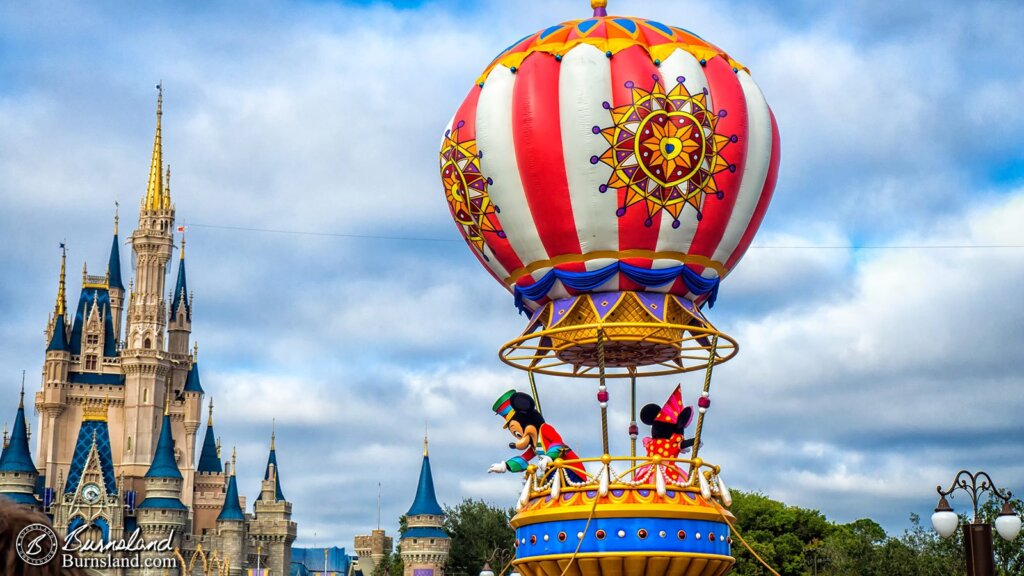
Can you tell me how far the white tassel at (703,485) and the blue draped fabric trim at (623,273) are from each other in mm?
2865

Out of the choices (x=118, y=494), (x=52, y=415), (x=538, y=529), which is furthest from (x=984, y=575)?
(x=52, y=415)

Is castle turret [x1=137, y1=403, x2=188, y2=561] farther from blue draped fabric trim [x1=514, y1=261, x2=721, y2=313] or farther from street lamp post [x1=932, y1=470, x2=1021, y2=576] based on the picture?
street lamp post [x1=932, y1=470, x2=1021, y2=576]

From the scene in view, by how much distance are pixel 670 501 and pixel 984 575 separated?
6405 mm

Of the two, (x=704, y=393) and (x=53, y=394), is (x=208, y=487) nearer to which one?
(x=53, y=394)

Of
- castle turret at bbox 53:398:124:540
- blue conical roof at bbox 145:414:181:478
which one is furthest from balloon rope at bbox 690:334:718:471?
blue conical roof at bbox 145:414:181:478

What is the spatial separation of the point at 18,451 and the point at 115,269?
721 inches

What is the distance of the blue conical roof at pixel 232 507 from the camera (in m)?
91.7

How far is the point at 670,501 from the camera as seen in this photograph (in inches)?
794

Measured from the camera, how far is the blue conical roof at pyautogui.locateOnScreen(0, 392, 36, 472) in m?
90.0

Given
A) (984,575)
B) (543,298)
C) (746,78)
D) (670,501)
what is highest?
(746,78)

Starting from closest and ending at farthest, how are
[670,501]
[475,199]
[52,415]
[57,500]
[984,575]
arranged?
1. [984,575]
2. [670,501]
3. [475,199]
4. [57,500]
5. [52,415]

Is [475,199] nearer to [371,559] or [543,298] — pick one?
[543,298]

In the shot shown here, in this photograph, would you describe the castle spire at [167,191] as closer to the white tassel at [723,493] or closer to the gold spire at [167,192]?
the gold spire at [167,192]
